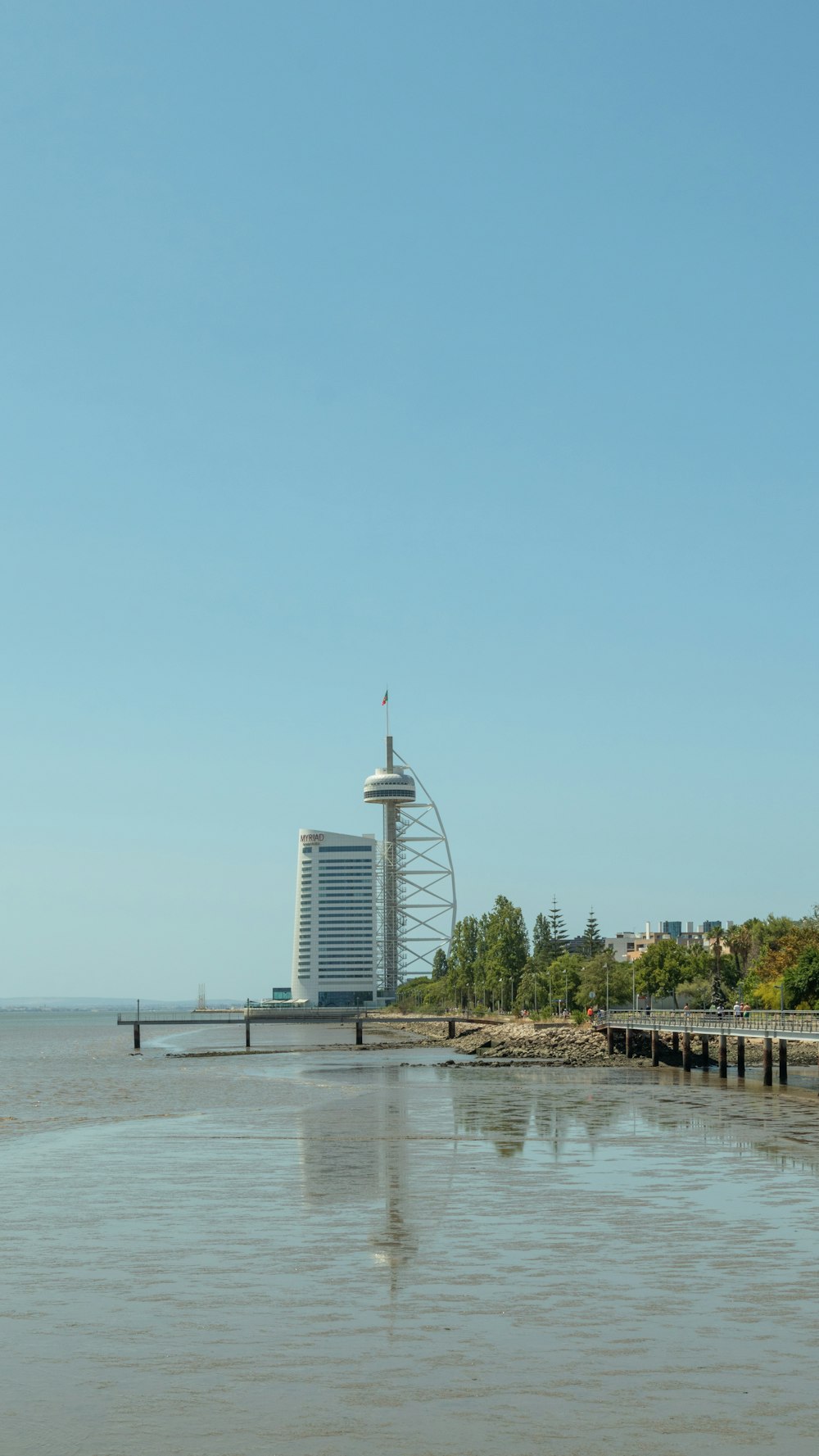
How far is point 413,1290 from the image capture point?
21812 mm

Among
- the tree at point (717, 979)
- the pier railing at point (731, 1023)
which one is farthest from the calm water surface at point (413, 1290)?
the tree at point (717, 979)

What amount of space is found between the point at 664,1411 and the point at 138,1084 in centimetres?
7463

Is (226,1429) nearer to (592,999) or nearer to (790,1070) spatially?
(790,1070)

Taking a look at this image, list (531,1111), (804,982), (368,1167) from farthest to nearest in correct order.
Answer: (804,982), (531,1111), (368,1167)

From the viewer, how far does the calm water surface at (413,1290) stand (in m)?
15.2

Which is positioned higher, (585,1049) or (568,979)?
(568,979)

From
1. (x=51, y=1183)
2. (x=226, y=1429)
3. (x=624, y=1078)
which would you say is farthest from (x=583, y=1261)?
(x=624, y=1078)

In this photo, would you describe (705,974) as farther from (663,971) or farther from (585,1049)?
(585,1049)

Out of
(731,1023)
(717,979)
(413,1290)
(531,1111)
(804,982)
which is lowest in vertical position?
(531,1111)

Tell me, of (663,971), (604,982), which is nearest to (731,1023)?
(663,971)

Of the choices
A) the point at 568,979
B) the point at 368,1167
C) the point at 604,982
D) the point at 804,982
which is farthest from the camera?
the point at 568,979

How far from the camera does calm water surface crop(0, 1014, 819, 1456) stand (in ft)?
49.9

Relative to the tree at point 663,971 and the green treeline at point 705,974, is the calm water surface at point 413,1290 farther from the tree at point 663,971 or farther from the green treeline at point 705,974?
the tree at point 663,971

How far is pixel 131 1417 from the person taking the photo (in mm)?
15438
